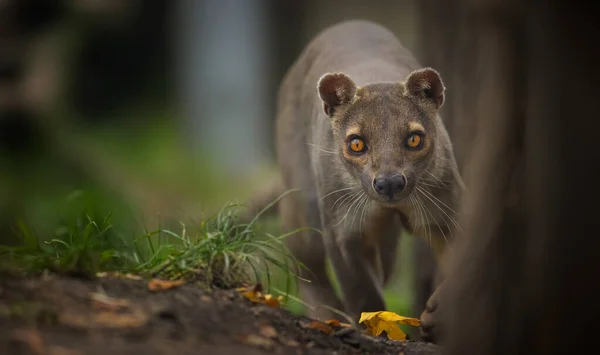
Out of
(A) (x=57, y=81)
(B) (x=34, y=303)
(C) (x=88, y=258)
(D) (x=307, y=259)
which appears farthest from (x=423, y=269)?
(A) (x=57, y=81)

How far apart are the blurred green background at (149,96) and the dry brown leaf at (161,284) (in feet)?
15.1

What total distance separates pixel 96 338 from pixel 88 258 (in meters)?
0.78

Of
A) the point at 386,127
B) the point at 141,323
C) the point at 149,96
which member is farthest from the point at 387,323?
the point at 149,96

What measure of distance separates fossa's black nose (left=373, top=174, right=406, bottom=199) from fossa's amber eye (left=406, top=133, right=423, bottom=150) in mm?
335

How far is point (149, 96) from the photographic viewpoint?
14547 mm

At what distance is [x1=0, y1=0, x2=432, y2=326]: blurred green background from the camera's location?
11266mm

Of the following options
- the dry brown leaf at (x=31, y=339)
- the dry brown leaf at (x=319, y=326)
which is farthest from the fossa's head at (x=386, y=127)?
the dry brown leaf at (x=31, y=339)

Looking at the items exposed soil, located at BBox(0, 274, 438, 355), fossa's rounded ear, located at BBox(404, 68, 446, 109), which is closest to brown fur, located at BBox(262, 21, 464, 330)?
fossa's rounded ear, located at BBox(404, 68, 446, 109)

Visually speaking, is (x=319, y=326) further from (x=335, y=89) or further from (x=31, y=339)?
(x=335, y=89)

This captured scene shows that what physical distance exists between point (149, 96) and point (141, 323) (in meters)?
11.0

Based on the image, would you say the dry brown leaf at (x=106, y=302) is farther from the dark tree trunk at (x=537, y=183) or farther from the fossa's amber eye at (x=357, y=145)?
the fossa's amber eye at (x=357, y=145)

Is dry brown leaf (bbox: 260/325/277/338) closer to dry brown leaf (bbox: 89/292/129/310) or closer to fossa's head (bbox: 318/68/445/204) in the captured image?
dry brown leaf (bbox: 89/292/129/310)

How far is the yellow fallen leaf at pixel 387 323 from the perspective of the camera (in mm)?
5391

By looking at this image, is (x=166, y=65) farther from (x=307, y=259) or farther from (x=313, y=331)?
(x=313, y=331)
